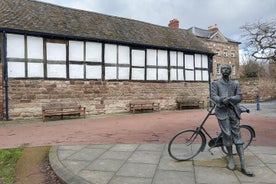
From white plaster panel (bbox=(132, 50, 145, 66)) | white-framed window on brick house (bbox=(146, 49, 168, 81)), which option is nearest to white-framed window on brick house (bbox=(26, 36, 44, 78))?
white plaster panel (bbox=(132, 50, 145, 66))

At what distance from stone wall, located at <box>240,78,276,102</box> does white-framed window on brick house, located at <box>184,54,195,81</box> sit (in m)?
8.96

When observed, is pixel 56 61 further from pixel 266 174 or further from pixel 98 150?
pixel 266 174

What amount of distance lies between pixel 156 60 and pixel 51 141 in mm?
11601

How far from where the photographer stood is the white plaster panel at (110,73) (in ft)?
53.5

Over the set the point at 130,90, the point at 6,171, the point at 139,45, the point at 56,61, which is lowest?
the point at 6,171

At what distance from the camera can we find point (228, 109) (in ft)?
17.7

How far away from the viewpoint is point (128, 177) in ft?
16.0

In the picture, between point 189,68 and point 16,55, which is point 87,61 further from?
point 189,68

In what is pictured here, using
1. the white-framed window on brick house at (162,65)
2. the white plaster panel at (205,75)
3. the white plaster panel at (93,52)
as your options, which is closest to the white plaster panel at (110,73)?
the white plaster panel at (93,52)

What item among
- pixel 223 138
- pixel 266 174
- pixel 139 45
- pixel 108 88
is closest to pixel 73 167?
pixel 223 138

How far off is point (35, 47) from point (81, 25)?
3.38 m

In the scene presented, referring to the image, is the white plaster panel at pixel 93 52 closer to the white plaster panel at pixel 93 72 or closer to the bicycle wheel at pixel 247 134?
the white plaster panel at pixel 93 72

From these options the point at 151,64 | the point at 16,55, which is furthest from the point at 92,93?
the point at 151,64

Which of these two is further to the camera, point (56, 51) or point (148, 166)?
point (56, 51)
